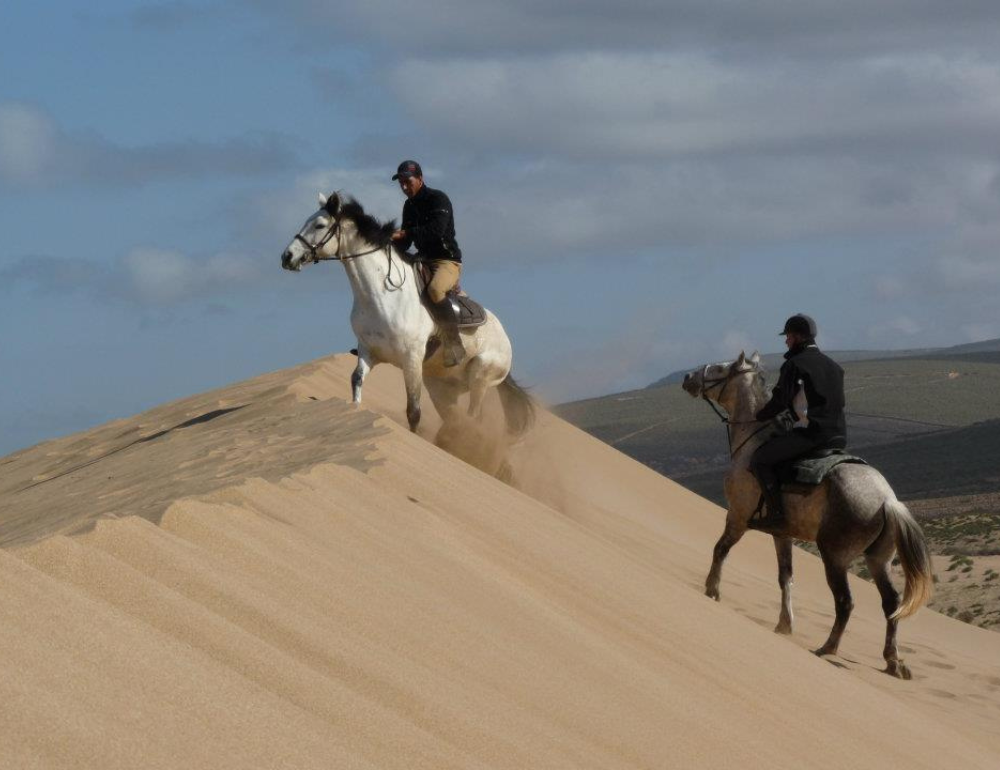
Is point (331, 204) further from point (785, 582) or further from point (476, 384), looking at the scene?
point (785, 582)

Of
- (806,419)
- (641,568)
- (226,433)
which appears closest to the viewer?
(641,568)

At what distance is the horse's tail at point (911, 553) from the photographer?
10.6 metres

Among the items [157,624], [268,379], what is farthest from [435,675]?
[268,379]

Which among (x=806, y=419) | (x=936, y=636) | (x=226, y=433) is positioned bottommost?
(x=936, y=636)

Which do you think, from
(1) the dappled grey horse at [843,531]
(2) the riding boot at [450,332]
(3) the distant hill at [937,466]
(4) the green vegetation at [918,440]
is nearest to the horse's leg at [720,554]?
(1) the dappled grey horse at [843,531]

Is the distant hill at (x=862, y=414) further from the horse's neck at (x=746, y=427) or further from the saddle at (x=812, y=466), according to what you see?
the saddle at (x=812, y=466)

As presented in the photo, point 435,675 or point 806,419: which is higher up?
point 806,419

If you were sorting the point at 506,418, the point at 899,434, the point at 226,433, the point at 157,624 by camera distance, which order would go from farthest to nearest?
the point at 899,434 < the point at 506,418 < the point at 226,433 < the point at 157,624

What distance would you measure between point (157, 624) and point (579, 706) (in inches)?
71.3

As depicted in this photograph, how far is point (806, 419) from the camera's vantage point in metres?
11.1

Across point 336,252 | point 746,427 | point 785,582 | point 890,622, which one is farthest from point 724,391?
point 336,252

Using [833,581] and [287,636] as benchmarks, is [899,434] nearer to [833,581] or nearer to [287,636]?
[833,581]

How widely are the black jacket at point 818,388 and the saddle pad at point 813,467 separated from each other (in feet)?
0.48

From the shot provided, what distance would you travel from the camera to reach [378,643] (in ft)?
19.8
